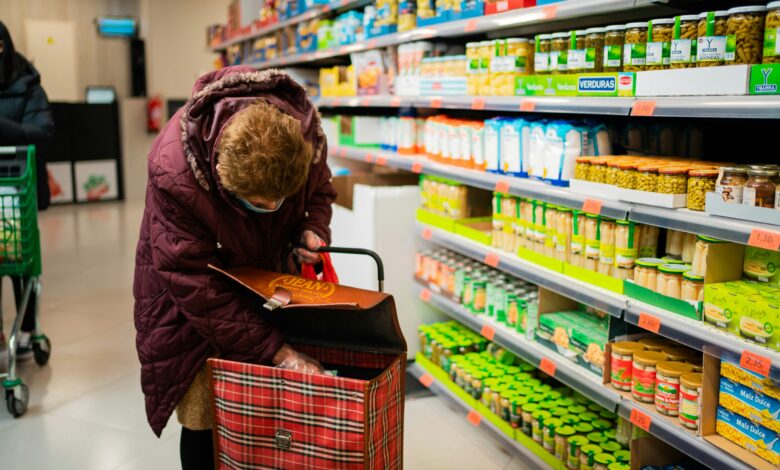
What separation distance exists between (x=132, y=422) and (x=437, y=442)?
1451 millimetres

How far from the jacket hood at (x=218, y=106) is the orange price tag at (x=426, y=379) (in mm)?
2059

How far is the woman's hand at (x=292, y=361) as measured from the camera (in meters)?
1.90

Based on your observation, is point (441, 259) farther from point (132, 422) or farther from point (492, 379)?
point (132, 422)

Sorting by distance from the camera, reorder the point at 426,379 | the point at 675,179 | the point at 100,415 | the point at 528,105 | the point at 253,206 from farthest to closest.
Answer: the point at 426,379, the point at 100,415, the point at 528,105, the point at 675,179, the point at 253,206

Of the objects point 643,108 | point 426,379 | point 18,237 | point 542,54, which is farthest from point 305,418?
point 18,237

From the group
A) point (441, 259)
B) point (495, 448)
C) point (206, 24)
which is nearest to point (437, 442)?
point (495, 448)

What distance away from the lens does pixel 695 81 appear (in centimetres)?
216

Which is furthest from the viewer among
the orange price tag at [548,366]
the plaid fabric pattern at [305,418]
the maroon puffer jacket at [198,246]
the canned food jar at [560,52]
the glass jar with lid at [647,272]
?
the orange price tag at [548,366]

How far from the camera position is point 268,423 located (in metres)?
1.83

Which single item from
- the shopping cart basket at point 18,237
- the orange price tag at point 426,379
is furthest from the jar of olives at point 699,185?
the shopping cart basket at point 18,237

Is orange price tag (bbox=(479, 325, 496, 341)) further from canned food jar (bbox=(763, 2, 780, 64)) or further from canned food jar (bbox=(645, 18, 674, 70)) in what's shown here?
canned food jar (bbox=(763, 2, 780, 64))

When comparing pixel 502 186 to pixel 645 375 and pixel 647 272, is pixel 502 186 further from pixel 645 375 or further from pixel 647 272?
pixel 645 375

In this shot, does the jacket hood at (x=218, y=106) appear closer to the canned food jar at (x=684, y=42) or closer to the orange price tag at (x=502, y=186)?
the canned food jar at (x=684, y=42)

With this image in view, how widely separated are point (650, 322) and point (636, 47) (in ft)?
2.92
